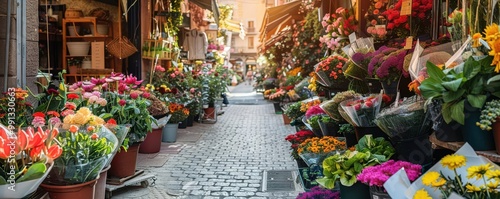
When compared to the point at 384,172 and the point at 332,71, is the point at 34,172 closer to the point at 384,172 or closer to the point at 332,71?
the point at 384,172

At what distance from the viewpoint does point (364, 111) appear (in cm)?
449

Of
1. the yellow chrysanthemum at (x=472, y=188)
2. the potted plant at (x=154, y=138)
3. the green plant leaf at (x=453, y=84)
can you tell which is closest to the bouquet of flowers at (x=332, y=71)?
the potted plant at (x=154, y=138)

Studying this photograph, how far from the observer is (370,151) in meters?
3.96

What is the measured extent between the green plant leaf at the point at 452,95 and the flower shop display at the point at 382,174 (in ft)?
1.91

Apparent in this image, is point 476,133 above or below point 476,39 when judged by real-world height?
below

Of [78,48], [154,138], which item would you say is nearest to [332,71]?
[154,138]

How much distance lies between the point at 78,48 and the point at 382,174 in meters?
8.17

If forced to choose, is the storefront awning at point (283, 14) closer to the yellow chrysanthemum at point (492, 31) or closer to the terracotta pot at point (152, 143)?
the terracotta pot at point (152, 143)

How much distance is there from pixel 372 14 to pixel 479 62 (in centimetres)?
429

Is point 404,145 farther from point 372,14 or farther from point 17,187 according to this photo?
point 372,14

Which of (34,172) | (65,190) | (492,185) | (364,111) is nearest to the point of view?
(492,185)

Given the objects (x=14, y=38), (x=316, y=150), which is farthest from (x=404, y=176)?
(x=14, y=38)

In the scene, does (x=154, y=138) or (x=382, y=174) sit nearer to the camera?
(x=382, y=174)

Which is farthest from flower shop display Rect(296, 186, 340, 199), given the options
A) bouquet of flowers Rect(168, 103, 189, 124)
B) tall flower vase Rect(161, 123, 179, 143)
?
tall flower vase Rect(161, 123, 179, 143)
